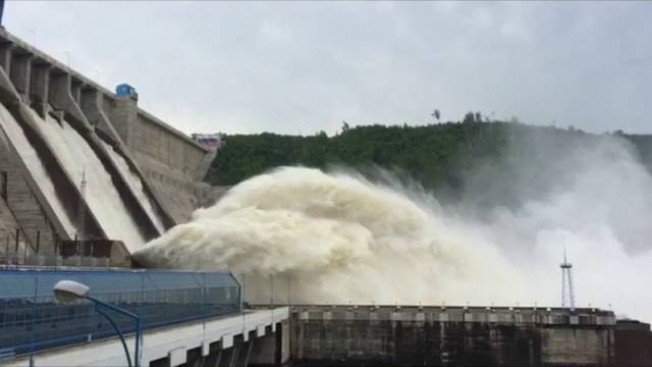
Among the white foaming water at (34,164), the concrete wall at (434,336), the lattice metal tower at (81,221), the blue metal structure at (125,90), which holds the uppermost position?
the blue metal structure at (125,90)

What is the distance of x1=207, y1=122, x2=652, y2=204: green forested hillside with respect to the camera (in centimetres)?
9988

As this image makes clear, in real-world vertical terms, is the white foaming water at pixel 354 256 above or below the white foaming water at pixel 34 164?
below

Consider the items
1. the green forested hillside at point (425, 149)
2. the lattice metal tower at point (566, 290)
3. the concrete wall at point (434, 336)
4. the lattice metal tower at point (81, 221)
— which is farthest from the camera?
the green forested hillside at point (425, 149)

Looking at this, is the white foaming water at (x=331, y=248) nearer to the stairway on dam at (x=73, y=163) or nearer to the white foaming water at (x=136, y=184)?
the stairway on dam at (x=73, y=163)

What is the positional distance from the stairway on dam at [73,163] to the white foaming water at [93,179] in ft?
0.30

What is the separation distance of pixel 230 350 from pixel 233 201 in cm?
2022

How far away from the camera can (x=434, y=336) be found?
35625 mm

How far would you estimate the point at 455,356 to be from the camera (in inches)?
1394

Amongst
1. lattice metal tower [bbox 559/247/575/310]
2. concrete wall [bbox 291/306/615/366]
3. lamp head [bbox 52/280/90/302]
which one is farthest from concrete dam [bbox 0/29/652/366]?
lamp head [bbox 52/280/90/302]

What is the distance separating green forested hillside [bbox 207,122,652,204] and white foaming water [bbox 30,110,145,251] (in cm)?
4228

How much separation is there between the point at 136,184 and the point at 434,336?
28655 millimetres

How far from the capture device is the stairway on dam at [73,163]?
129 feet

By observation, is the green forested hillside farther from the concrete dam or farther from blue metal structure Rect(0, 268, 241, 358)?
blue metal structure Rect(0, 268, 241, 358)

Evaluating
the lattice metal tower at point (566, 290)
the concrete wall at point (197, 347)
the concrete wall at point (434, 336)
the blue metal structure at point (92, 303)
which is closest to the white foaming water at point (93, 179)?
the concrete wall at point (197, 347)
